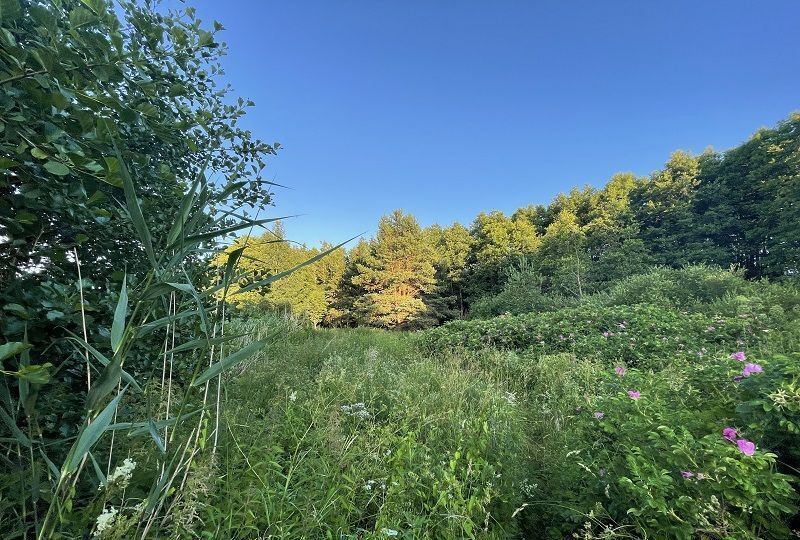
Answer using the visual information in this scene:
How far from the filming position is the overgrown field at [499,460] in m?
1.38

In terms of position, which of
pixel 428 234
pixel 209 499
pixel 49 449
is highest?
pixel 428 234

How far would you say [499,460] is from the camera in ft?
7.55

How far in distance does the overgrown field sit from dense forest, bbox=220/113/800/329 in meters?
10.1

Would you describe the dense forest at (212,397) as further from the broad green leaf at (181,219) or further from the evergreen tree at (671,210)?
the evergreen tree at (671,210)

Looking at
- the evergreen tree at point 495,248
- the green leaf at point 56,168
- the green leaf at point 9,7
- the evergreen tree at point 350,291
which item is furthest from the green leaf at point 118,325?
the evergreen tree at point 495,248

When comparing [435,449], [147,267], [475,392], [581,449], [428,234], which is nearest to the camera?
[147,267]

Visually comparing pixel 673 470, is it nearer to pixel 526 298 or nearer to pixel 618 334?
pixel 618 334

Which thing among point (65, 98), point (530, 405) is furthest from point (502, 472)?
point (65, 98)

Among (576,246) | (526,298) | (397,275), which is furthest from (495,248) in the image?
(526,298)

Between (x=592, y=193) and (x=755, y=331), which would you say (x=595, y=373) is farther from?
(x=592, y=193)

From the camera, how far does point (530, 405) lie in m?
3.71

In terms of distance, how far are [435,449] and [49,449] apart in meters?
2.04

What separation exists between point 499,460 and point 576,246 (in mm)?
17285

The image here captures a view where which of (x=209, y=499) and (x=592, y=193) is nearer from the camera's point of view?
(x=209, y=499)
